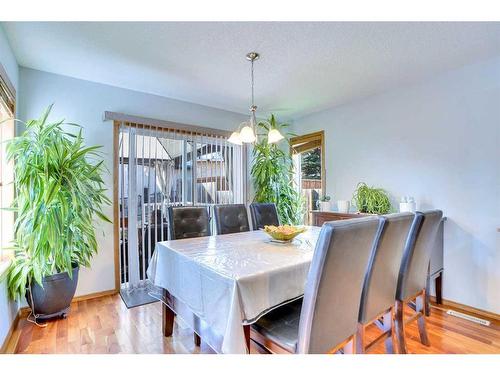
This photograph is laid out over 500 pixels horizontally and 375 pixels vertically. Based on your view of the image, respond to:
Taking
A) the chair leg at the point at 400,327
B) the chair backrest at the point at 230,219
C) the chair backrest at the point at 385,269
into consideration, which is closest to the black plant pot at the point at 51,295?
the chair backrest at the point at 230,219

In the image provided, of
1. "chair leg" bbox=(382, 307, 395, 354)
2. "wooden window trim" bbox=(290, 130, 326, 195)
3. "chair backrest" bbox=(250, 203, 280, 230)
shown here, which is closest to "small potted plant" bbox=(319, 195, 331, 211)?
"wooden window trim" bbox=(290, 130, 326, 195)

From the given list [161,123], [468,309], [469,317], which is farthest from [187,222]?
[468,309]

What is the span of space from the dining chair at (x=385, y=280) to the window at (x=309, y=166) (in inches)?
96.8

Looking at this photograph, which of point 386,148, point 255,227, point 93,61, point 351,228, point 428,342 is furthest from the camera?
point 386,148

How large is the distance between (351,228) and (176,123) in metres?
2.85

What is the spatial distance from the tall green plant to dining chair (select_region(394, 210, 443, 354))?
7.46ft

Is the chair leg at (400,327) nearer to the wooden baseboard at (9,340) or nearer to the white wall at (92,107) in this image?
the wooden baseboard at (9,340)

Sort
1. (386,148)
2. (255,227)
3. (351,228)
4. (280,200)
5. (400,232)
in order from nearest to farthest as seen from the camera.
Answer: (351,228) → (400,232) → (255,227) → (386,148) → (280,200)

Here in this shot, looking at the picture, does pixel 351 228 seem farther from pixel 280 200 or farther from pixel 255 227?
pixel 280 200

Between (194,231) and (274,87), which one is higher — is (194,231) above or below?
below

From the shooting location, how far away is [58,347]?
6.28 feet

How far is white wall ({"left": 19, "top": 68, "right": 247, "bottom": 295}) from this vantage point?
8.54ft
